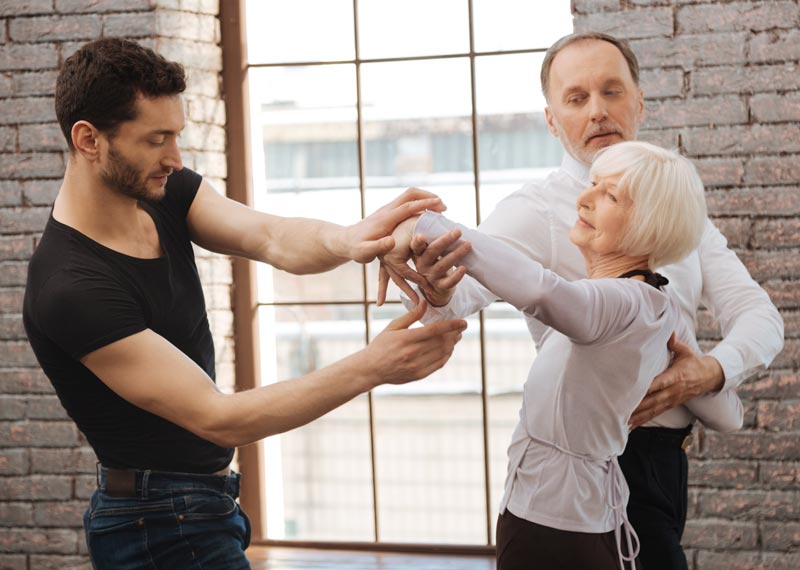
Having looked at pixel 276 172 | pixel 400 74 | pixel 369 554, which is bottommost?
pixel 369 554

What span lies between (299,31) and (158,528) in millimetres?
1993

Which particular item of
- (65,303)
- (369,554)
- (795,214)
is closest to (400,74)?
(795,214)

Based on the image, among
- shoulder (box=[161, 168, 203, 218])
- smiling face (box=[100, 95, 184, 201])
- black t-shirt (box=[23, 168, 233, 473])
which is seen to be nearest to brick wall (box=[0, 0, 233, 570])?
shoulder (box=[161, 168, 203, 218])

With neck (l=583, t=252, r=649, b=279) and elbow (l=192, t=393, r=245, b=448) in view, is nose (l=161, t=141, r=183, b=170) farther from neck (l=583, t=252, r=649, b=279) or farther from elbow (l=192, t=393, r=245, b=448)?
neck (l=583, t=252, r=649, b=279)

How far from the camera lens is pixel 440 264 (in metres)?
1.54

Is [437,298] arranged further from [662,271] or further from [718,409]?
[718,409]

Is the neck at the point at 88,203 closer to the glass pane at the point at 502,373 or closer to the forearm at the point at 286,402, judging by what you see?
the forearm at the point at 286,402

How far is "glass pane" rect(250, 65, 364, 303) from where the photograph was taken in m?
3.25

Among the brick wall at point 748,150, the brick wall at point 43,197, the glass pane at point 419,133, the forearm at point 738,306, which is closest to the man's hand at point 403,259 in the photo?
the forearm at point 738,306

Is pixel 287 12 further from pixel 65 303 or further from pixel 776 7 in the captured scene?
pixel 65 303

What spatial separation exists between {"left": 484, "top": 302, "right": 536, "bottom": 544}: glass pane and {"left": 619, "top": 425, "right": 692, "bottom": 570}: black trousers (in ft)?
4.41

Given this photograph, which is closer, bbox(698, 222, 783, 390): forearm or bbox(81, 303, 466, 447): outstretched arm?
bbox(81, 303, 466, 447): outstretched arm

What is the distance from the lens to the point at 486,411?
10.5 ft

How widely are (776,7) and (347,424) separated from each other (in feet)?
5.98
